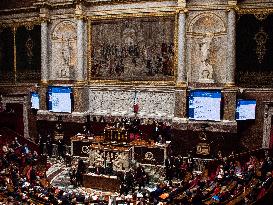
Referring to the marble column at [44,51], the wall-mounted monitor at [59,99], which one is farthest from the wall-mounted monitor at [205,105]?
the marble column at [44,51]

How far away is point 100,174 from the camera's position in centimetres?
1781

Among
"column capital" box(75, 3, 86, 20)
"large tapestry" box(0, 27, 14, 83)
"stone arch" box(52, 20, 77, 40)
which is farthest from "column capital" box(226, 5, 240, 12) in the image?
"large tapestry" box(0, 27, 14, 83)

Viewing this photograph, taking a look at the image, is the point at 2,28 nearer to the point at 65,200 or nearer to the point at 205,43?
the point at 205,43

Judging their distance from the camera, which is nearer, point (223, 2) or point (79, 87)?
point (223, 2)

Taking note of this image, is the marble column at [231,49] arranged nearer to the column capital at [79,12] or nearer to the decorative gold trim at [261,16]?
the decorative gold trim at [261,16]

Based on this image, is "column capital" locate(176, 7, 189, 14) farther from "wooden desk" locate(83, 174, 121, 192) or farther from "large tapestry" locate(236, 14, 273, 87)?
"wooden desk" locate(83, 174, 121, 192)

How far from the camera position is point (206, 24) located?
71.2ft

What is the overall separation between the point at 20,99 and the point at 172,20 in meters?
13.5

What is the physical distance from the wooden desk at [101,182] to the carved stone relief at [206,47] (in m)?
8.75

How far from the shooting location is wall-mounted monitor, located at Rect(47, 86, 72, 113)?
24341 millimetres

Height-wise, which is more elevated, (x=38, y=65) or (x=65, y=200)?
(x=38, y=65)

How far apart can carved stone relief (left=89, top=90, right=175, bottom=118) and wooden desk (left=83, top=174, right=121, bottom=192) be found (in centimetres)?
672

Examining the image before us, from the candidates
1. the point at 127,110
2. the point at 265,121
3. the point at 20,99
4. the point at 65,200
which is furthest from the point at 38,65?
the point at 265,121

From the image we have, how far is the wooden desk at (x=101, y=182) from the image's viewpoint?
17.2 m
